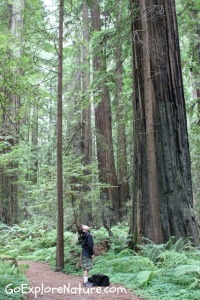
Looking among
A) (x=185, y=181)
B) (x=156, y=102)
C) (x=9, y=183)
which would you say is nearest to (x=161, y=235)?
(x=185, y=181)

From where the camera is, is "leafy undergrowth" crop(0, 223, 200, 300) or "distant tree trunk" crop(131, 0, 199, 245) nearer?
"leafy undergrowth" crop(0, 223, 200, 300)

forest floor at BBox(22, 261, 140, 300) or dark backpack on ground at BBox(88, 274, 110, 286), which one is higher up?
dark backpack on ground at BBox(88, 274, 110, 286)

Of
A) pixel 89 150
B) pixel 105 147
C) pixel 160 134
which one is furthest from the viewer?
pixel 89 150

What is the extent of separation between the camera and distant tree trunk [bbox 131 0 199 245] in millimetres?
7637

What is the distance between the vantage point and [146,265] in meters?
6.34

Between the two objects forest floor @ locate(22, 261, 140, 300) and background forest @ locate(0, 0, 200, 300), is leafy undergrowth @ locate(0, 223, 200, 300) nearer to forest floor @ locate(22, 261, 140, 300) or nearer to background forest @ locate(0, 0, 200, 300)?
background forest @ locate(0, 0, 200, 300)

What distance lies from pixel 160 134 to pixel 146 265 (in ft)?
11.1

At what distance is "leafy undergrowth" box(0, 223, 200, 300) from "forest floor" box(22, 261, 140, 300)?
0.86 ft

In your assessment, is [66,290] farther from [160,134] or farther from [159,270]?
[160,134]

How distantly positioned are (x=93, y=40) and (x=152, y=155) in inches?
183

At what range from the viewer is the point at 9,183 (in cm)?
1350

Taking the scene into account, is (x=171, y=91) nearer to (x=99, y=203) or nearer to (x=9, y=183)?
(x=99, y=203)

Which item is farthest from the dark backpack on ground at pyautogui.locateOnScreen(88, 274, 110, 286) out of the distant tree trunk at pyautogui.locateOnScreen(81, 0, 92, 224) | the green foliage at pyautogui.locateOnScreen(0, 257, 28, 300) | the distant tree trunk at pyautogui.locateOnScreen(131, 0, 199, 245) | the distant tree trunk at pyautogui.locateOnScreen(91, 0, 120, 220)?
the distant tree trunk at pyautogui.locateOnScreen(91, 0, 120, 220)

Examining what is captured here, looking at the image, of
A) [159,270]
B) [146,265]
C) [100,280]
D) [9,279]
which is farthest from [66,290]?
[159,270]
